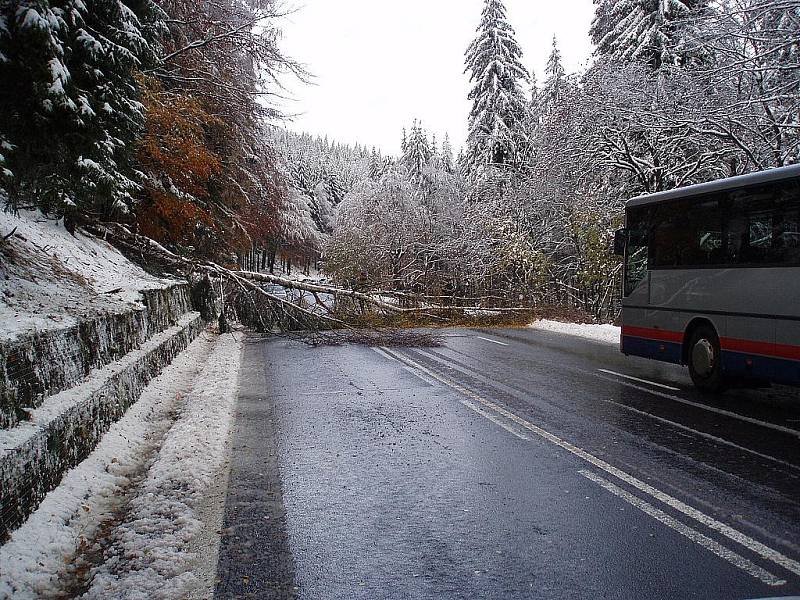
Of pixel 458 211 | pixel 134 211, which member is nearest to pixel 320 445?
pixel 134 211

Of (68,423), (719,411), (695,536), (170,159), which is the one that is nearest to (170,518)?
(68,423)

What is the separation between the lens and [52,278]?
7.84 metres

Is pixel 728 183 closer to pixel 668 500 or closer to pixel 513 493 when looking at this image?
pixel 668 500

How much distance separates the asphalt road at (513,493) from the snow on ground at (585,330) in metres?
7.78

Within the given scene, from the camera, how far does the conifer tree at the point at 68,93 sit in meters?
6.05

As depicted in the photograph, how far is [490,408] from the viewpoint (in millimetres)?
8547

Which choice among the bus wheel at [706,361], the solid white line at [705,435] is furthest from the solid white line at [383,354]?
the bus wheel at [706,361]

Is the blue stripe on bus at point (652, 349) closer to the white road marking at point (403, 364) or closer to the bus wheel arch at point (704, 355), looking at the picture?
the bus wheel arch at point (704, 355)

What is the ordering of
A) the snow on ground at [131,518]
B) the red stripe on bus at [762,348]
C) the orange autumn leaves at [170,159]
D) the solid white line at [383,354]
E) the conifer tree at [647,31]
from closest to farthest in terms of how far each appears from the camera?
1. the snow on ground at [131,518]
2. the red stripe on bus at [762,348]
3. the orange autumn leaves at [170,159]
4. the solid white line at [383,354]
5. the conifer tree at [647,31]

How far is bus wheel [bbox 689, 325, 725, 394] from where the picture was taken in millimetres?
9438

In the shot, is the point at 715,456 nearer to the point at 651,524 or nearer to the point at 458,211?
the point at 651,524

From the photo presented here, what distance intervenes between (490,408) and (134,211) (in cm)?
1059

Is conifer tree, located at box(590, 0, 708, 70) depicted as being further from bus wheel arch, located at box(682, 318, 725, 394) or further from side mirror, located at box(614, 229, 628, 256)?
bus wheel arch, located at box(682, 318, 725, 394)

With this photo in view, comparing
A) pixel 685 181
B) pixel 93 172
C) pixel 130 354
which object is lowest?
pixel 130 354
